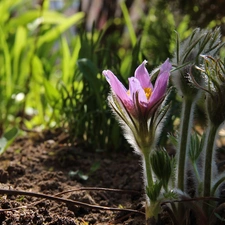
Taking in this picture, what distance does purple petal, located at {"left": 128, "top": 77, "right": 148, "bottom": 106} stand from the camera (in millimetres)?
958

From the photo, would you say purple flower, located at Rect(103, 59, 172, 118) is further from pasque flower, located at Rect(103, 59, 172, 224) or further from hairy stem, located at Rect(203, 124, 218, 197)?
hairy stem, located at Rect(203, 124, 218, 197)

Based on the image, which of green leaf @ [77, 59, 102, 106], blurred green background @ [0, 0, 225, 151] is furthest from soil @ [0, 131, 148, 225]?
green leaf @ [77, 59, 102, 106]

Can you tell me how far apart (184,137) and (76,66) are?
1078 mm

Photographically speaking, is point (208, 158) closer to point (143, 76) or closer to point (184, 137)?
point (184, 137)

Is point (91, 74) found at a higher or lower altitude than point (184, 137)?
higher

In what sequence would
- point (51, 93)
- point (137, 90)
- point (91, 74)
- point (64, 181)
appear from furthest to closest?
1. point (51, 93)
2. point (91, 74)
3. point (64, 181)
4. point (137, 90)

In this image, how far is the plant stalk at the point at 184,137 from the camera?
1058mm

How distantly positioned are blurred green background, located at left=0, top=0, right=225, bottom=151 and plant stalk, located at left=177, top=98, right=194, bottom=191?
503 mm

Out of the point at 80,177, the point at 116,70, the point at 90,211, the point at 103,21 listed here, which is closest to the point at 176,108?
the point at 116,70

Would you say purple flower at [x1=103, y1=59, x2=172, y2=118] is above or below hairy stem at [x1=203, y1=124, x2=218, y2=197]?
above

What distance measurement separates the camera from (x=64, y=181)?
1.40 meters

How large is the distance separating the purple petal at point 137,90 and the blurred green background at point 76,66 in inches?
23.5

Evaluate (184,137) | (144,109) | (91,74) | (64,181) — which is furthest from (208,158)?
(91,74)

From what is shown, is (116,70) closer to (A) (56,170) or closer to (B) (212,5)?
(A) (56,170)
